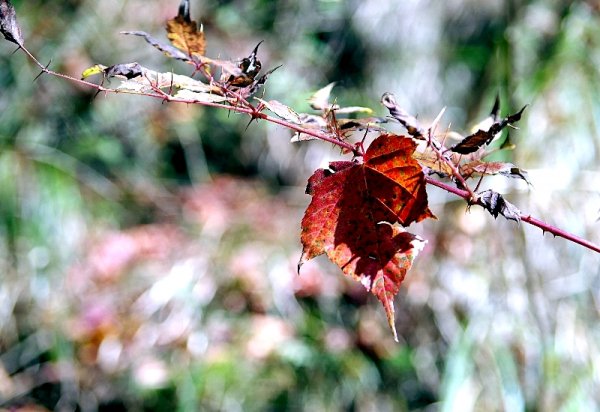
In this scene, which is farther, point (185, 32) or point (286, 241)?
point (286, 241)

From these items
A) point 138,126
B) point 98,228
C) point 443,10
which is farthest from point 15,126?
point 443,10

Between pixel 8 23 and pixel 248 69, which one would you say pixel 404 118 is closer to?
pixel 248 69

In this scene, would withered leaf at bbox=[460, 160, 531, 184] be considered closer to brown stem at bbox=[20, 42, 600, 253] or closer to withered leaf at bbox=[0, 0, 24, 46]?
brown stem at bbox=[20, 42, 600, 253]

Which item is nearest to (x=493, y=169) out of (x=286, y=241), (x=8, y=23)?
(x=8, y=23)

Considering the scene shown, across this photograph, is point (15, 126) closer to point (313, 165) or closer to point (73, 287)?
point (73, 287)

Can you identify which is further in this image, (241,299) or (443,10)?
(443,10)
